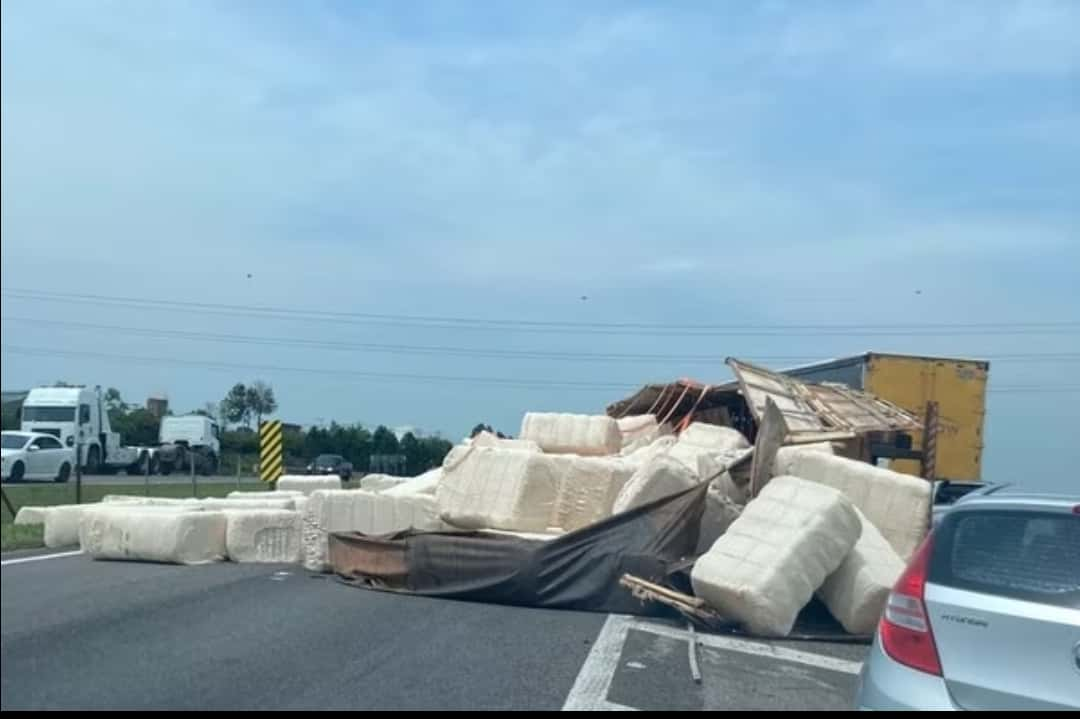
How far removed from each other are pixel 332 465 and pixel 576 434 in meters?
23.4

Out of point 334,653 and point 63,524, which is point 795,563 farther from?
point 63,524

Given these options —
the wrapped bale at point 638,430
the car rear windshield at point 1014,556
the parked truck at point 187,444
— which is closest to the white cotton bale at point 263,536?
the wrapped bale at point 638,430


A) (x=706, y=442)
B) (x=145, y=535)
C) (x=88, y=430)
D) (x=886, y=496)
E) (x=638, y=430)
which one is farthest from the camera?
(x=88, y=430)

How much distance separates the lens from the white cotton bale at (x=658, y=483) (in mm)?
13812

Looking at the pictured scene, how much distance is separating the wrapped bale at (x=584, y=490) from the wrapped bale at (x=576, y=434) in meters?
3.43

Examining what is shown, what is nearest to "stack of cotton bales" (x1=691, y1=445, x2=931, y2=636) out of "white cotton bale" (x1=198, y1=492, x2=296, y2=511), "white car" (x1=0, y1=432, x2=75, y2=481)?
"white cotton bale" (x1=198, y1=492, x2=296, y2=511)

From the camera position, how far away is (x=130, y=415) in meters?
21.4

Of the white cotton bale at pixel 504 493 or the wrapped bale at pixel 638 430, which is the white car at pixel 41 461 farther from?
the white cotton bale at pixel 504 493

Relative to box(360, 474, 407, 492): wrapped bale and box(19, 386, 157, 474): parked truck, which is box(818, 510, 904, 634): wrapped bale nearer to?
box(360, 474, 407, 492): wrapped bale

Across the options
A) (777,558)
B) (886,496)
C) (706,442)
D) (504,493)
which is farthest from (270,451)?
(777,558)

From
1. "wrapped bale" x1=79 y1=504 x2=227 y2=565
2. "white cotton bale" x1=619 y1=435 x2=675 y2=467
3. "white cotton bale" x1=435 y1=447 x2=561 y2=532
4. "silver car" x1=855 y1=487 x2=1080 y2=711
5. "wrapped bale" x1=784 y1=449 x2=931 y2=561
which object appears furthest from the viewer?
"white cotton bale" x1=619 y1=435 x2=675 y2=467

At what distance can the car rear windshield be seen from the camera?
6055 mm

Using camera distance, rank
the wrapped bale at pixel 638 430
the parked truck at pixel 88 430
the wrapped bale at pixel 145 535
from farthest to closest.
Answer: the parked truck at pixel 88 430, the wrapped bale at pixel 638 430, the wrapped bale at pixel 145 535

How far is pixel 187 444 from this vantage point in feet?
149
